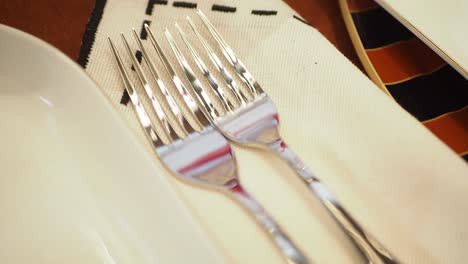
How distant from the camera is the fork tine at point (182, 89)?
31cm

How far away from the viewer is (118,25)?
0.35 m

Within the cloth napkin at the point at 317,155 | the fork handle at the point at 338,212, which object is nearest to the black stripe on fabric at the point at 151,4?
the cloth napkin at the point at 317,155

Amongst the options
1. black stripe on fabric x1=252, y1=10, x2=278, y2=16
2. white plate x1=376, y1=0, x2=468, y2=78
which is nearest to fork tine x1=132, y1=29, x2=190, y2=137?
black stripe on fabric x1=252, y1=10, x2=278, y2=16

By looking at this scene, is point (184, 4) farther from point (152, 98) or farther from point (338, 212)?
point (338, 212)

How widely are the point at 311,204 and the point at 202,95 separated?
0.12 metres

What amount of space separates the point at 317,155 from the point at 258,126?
0.15 feet

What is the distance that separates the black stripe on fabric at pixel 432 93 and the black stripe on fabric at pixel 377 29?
0.05 meters

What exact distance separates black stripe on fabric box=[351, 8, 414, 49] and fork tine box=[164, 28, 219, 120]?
17 cm

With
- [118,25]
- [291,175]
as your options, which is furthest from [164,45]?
[291,175]

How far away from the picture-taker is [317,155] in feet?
0.98

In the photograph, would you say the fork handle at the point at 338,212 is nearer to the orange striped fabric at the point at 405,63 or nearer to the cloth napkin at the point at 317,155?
the cloth napkin at the point at 317,155

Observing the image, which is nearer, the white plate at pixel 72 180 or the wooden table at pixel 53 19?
the white plate at pixel 72 180

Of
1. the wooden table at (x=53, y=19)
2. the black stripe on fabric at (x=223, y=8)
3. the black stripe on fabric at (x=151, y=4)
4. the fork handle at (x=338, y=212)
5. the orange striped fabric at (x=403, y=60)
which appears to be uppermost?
the wooden table at (x=53, y=19)

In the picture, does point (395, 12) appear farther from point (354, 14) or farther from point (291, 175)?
point (291, 175)
